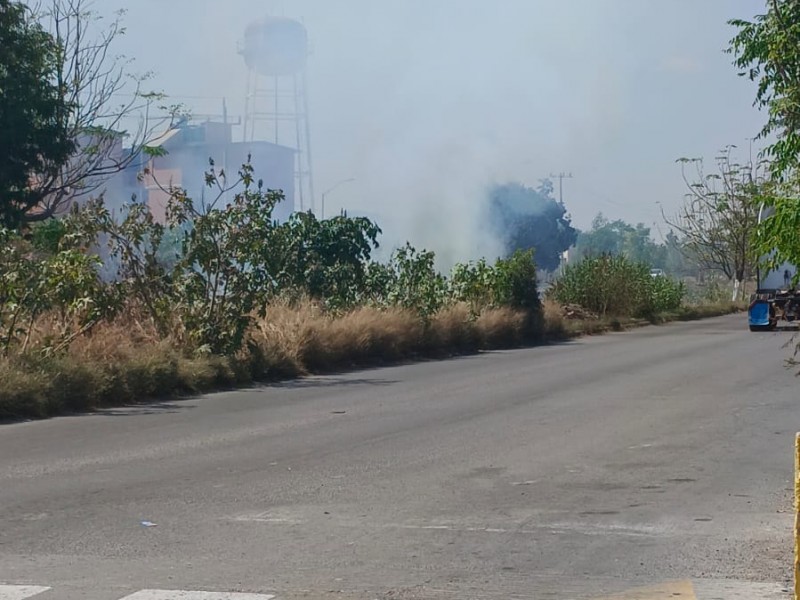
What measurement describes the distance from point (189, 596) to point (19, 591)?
3.25ft

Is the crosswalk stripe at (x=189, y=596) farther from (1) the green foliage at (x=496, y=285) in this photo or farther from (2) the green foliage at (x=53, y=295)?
(1) the green foliage at (x=496, y=285)

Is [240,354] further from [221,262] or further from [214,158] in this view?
[214,158]

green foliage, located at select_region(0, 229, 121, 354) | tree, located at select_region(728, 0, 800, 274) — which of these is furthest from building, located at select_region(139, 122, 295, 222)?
tree, located at select_region(728, 0, 800, 274)

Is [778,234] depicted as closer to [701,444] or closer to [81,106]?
[701,444]

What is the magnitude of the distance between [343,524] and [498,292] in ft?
83.1

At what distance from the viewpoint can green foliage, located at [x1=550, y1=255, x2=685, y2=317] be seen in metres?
42.3

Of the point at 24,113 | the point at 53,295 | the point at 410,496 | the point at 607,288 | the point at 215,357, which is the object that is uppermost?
the point at 24,113

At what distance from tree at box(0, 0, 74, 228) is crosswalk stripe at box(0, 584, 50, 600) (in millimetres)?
19571

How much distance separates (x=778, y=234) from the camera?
899 centimetres

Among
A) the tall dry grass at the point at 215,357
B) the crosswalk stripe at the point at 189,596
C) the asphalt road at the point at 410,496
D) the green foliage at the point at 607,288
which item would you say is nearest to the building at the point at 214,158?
the green foliage at the point at 607,288

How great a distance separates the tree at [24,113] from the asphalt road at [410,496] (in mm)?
10111

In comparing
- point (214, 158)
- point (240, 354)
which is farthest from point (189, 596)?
point (214, 158)

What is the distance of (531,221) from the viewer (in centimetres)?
7450

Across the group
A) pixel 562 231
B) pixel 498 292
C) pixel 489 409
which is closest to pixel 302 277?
pixel 498 292
